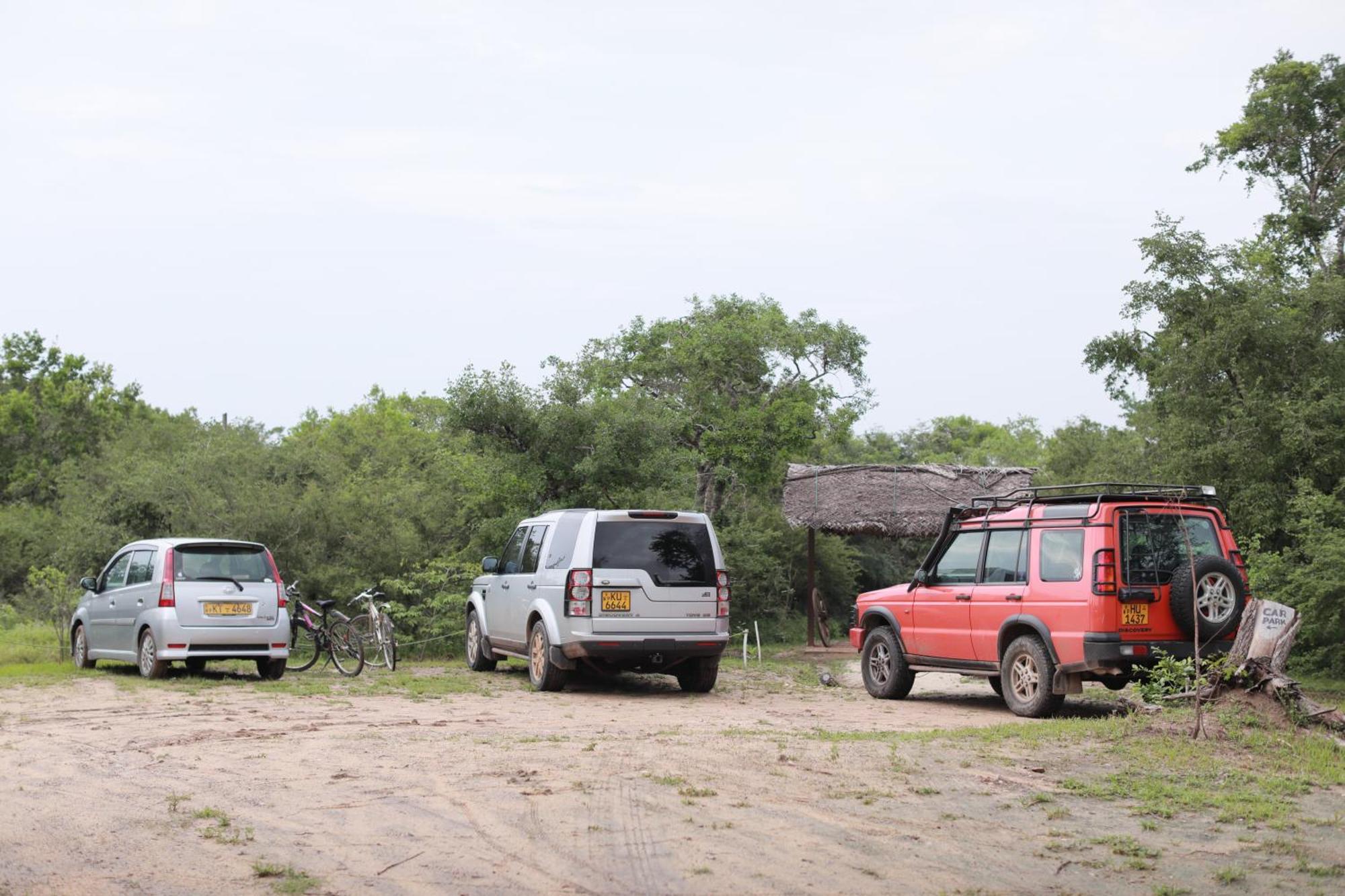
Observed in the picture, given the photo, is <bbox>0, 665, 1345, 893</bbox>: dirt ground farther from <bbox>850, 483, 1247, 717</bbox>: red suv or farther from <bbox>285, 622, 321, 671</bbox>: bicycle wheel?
<bbox>285, 622, 321, 671</bbox>: bicycle wheel

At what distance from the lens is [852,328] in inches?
1258

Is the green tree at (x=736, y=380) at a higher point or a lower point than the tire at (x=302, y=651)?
higher

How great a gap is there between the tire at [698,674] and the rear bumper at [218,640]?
4462 mm

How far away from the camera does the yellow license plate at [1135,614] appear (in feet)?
37.2

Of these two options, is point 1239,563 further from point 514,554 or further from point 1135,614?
point 514,554

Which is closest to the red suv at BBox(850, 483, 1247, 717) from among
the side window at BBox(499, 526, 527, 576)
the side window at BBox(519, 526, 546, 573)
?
the side window at BBox(519, 526, 546, 573)

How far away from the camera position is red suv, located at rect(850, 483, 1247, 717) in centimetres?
1135

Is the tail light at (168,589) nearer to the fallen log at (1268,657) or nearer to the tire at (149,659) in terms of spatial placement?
the tire at (149,659)

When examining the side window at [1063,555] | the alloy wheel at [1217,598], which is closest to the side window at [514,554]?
the side window at [1063,555]

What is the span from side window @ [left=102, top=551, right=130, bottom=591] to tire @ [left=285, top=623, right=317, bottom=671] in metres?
2.05

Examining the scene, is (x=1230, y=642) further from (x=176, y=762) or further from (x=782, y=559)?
(x=782, y=559)

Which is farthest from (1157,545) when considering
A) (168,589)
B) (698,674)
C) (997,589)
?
(168,589)

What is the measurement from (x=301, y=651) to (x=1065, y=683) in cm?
1034

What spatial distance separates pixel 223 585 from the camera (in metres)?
14.9
